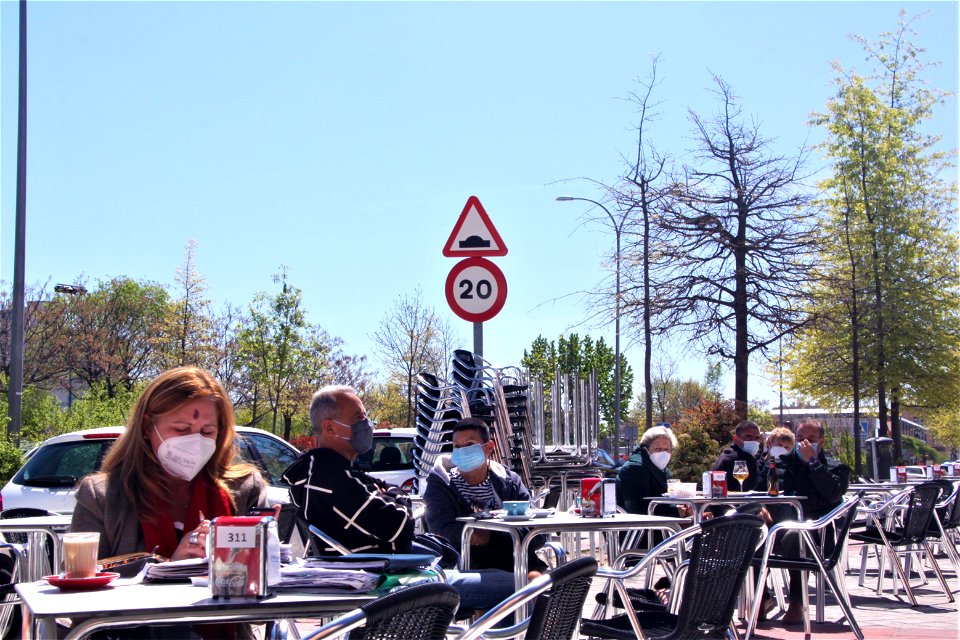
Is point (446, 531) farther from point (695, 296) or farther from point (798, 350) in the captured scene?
point (798, 350)

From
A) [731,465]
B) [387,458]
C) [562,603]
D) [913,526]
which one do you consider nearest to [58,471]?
[387,458]

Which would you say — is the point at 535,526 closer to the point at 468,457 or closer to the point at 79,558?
the point at 468,457

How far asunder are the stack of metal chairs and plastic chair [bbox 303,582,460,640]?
7.18 metres

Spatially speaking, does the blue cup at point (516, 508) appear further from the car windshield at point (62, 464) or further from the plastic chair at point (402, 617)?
the car windshield at point (62, 464)

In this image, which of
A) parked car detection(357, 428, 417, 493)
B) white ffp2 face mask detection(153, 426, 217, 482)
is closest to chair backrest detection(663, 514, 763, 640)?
white ffp2 face mask detection(153, 426, 217, 482)

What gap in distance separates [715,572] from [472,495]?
234cm

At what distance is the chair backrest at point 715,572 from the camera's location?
460 cm

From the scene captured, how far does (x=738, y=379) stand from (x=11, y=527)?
59.6ft

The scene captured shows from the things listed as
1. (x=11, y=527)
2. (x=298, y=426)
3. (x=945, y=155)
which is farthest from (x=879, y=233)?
(x=298, y=426)

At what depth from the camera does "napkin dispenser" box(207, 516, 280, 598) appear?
2855mm


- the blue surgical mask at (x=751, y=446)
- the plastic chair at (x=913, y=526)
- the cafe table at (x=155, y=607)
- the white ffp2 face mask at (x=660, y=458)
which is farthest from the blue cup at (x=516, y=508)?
the blue surgical mask at (x=751, y=446)

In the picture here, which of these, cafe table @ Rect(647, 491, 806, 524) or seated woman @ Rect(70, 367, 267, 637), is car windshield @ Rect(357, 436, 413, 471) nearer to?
cafe table @ Rect(647, 491, 806, 524)

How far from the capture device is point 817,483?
931 centimetres

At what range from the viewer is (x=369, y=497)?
4535mm
